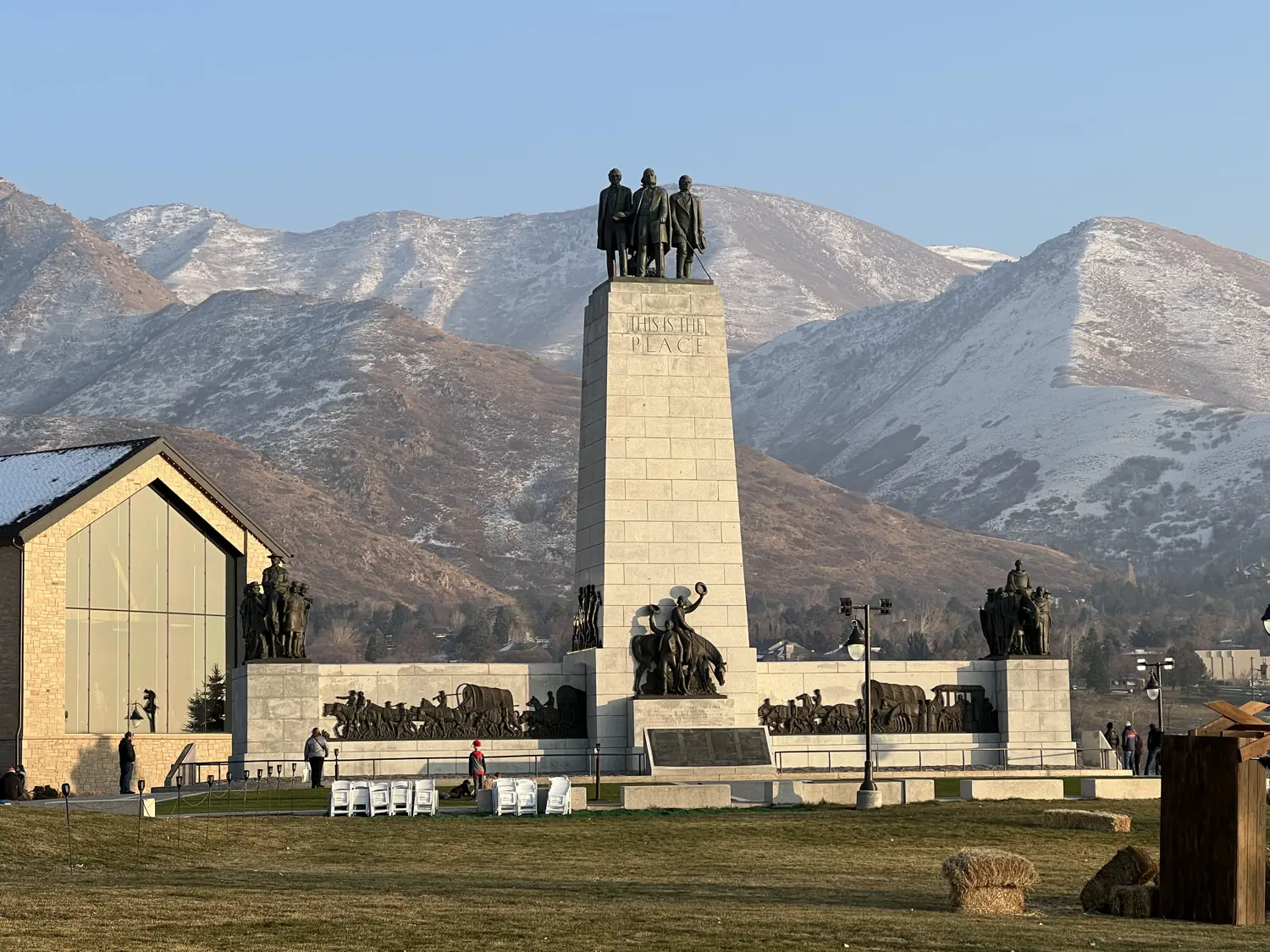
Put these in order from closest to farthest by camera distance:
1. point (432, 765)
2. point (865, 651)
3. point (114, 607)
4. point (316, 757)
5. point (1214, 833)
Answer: point (1214, 833), point (865, 651), point (316, 757), point (432, 765), point (114, 607)

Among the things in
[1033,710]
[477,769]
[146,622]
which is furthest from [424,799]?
[146,622]

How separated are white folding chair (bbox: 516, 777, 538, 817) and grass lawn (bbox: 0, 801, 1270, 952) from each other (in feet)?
4.22

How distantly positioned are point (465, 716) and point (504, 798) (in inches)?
446

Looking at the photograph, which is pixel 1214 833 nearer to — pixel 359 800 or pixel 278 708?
pixel 359 800

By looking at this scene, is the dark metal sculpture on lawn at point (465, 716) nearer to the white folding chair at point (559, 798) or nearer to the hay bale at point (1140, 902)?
the white folding chair at point (559, 798)

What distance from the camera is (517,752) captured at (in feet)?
156

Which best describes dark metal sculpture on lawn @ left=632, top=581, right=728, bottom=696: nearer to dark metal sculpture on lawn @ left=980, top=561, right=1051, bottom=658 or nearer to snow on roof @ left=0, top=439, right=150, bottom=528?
dark metal sculpture on lawn @ left=980, top=561, right=1051, bottom=658

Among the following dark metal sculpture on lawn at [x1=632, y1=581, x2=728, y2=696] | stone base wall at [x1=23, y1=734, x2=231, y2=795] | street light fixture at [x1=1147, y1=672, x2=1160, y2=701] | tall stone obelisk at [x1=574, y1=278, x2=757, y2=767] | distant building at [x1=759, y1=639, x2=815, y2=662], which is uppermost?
tall stone obelisk at [x1=574, y1=278, x2=757, y2=767]

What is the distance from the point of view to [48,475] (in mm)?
67188

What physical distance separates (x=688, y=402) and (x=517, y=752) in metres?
8.80

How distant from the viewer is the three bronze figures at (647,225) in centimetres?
5016

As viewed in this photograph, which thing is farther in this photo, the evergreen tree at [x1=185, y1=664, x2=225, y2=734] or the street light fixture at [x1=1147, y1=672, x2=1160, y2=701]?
the evergreen tree at [x1=185, y1=664, x2=225, y2=734]

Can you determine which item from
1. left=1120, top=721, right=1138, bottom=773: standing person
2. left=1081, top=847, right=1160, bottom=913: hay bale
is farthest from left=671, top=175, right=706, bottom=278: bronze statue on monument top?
left=1081, top=847, right=1160, bottom=913: hay bale

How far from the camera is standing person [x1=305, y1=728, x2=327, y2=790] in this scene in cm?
4334
